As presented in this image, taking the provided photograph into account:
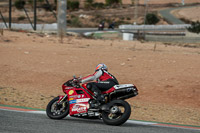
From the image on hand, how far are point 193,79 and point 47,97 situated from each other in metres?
6.99

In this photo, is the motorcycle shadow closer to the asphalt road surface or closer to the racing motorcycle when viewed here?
the asphalt road surface

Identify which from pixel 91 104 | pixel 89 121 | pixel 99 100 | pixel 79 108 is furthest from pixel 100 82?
pixel 89 121

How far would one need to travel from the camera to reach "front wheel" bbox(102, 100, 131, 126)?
7.98 m

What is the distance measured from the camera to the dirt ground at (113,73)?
12344 millimetres

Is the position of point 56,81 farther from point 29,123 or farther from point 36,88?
point 29,123

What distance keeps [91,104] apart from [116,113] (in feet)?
2.36

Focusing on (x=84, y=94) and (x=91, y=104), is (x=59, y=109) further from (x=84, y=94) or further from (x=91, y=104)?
(x=91, y=104)

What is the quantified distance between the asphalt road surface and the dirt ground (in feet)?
7.97

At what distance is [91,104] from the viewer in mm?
8648

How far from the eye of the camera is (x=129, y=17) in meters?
81.3

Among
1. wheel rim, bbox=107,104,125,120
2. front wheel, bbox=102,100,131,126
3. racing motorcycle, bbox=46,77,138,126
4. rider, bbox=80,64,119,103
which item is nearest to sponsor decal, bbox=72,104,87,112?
racing motorcycle, bbox=46,77,138,126

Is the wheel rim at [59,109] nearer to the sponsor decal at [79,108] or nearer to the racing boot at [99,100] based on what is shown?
the sponsor decal at [79,108]

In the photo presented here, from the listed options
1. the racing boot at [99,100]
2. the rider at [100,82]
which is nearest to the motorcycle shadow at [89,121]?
the racing boot at [99,100]

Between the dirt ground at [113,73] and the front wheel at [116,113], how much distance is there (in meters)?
2.46
